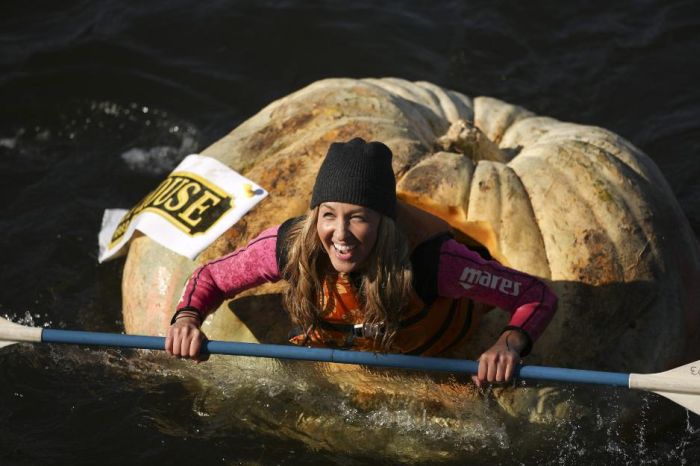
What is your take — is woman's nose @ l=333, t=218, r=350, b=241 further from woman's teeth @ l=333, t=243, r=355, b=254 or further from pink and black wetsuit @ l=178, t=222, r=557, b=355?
pink and black wetsuit @ l=178, t=222, r=557, b=355

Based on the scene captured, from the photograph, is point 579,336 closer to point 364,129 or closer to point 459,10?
point 364,129

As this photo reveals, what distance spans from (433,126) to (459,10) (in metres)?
3.00

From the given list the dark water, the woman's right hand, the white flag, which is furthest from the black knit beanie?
the dark water

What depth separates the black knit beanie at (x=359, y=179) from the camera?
11.7ft

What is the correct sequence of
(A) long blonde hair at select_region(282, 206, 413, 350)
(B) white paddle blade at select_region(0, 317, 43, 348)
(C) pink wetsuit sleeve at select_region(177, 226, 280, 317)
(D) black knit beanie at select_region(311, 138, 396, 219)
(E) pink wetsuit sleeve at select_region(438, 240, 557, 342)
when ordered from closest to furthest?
(D) black knit beanie at select_region(311, 138, 396, 219) < (A) long blonde hair at select_region(282, 206, 413, 350) < (E) pink wetsuit sleeve at select_region(438, 240, 557, 342) < (C) pink wetsuit sleeve at select_region(177, 226, 280, 317) < (B) white paddle blade at select_region(0, 317, 43, 348)

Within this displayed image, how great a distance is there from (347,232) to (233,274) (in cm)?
58

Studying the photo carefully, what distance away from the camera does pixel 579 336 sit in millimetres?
4234

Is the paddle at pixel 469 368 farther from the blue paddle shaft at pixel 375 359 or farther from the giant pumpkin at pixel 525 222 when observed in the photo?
the giant pumpkin at pixel 525 222

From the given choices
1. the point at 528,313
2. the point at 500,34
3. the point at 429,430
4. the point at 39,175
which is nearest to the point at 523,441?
the point at 429,430

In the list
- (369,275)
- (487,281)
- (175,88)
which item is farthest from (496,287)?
(175,88)

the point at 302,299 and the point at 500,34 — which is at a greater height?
the point at 500,34

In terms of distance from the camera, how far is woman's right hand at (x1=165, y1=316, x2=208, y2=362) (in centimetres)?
387

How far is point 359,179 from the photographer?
3.58 meters

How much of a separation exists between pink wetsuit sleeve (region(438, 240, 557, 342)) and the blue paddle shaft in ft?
0.48
